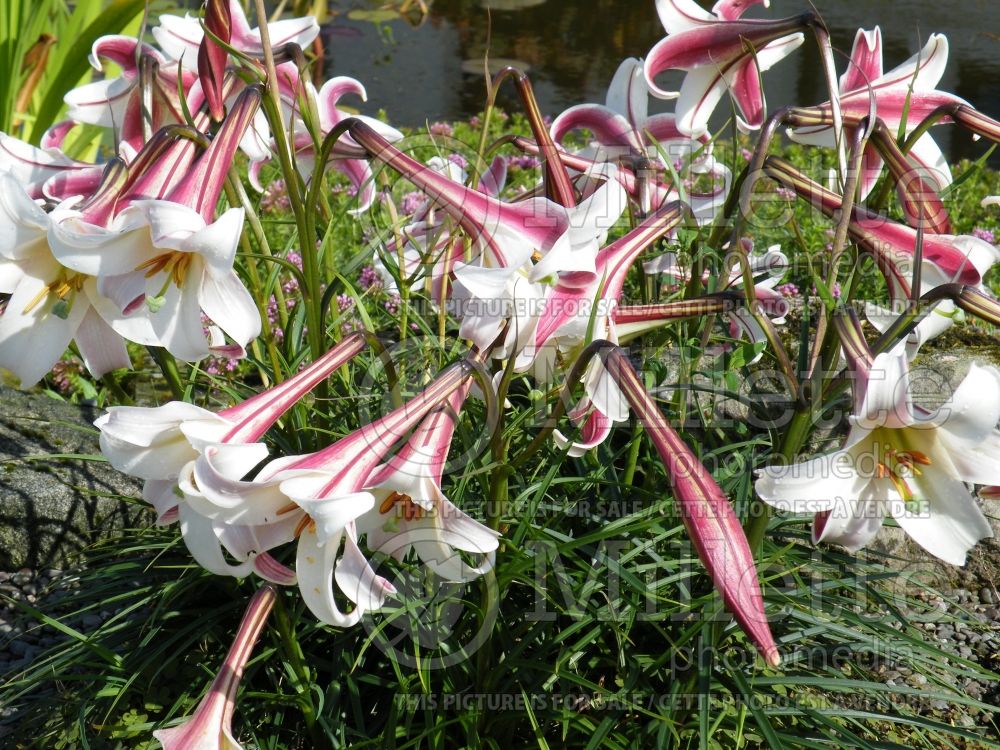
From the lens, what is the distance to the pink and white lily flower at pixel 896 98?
1478 mm

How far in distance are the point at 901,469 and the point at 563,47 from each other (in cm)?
772

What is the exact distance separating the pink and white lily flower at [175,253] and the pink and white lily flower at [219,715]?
38 cm

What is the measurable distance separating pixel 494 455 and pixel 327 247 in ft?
2.29

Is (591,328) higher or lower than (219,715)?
higher

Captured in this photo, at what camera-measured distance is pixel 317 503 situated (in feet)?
3.28

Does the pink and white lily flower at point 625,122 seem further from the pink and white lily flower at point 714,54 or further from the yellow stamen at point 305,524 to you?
the yellow stamen at point 305,524

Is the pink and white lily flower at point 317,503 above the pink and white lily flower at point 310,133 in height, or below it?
below

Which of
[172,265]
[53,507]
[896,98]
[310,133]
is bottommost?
[53,507]

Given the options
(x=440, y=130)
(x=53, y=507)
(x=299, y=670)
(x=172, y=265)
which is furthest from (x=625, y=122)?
(x=440, y=130)

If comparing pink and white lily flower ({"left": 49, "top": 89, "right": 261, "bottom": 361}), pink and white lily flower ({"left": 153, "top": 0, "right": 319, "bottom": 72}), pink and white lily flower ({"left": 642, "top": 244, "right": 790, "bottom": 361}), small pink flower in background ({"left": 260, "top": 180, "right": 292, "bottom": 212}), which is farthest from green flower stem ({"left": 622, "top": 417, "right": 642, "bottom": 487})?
small pink flower in background ({"left": 260, "top": 180, "right": 292, "bottom": 212})

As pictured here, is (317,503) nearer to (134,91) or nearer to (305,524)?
(305,524)

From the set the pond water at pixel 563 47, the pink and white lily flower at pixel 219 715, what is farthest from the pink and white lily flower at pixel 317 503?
the pond water at pixel 563 47

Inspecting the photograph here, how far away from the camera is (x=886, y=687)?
5.14 ft

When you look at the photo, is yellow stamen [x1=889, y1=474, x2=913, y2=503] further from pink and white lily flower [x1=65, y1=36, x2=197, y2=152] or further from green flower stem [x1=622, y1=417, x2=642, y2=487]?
pink and white lily flower [x1=65, y1=36, x2=197, y2=152]
